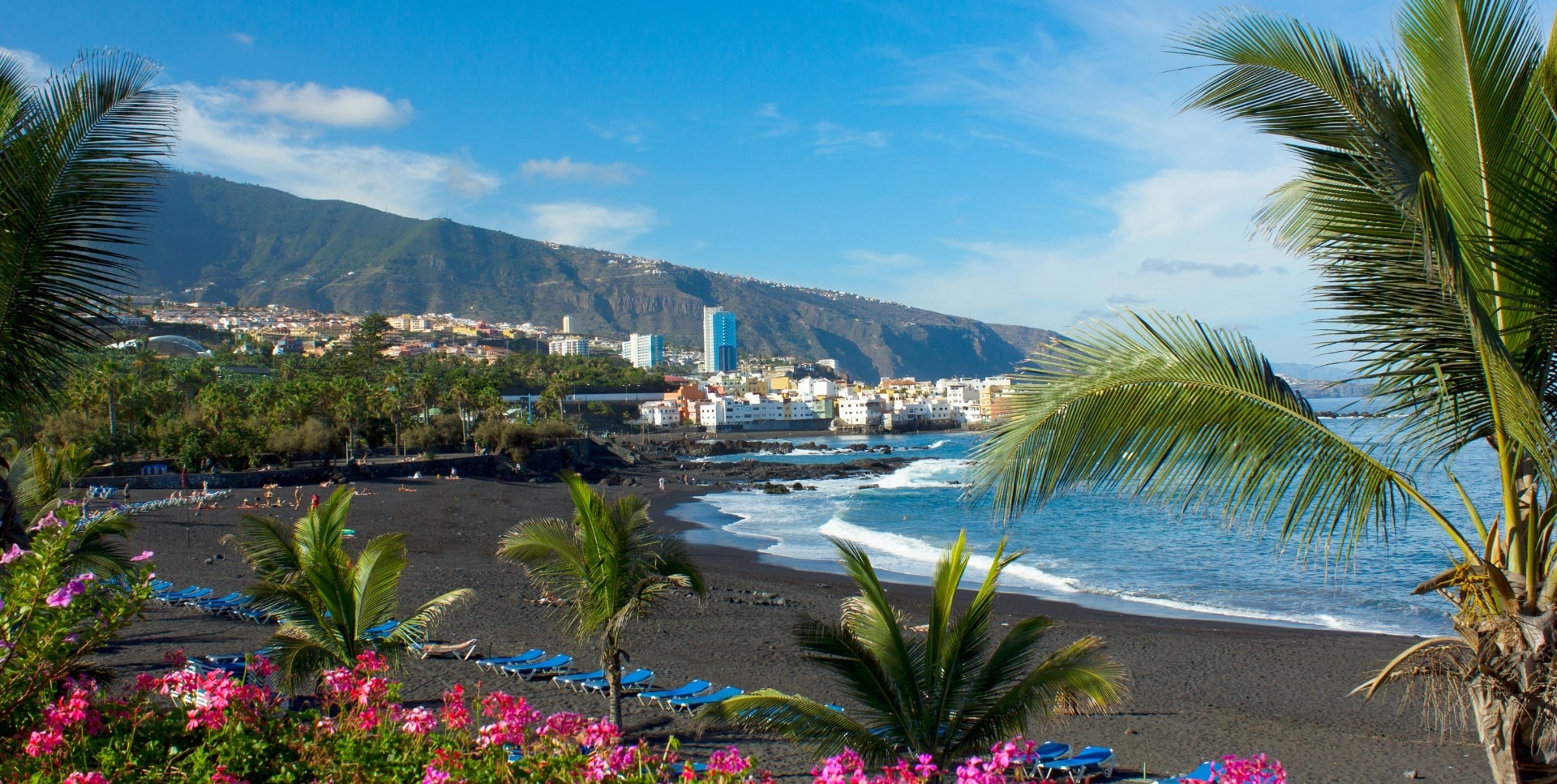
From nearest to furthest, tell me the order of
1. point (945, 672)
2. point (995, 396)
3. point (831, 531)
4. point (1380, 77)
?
point (1380, 77) < point (995, 396) < point (945, 672) < point (831, 531)

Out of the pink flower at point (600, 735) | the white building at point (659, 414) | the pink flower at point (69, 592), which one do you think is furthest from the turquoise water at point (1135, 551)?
the white building at point (659, 414)

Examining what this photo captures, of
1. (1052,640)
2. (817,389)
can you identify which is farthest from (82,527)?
(817,389)

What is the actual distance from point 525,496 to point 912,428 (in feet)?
273

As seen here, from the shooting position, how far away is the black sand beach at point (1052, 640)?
31.8ft

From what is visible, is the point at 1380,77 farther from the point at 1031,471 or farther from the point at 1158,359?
the point at 1031,471

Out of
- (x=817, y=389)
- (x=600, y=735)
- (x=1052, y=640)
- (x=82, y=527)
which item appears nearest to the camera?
(x=600, y=735)

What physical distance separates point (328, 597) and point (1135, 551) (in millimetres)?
24779

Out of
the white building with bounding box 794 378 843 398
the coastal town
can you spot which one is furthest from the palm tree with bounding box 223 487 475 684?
the white building with bounding box 794 378 843 398

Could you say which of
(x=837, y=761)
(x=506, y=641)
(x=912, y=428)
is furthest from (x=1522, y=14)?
(x=912, y=428)

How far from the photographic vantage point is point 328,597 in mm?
6707

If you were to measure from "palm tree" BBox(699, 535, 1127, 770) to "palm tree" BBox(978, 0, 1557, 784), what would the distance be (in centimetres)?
173

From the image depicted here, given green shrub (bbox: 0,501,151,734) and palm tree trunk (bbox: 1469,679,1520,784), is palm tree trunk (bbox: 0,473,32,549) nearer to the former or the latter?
green shrub (bbox: 0,501,151,734)

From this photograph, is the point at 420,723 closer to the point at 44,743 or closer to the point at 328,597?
the point at 44,743

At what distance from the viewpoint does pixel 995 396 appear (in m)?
3.58
